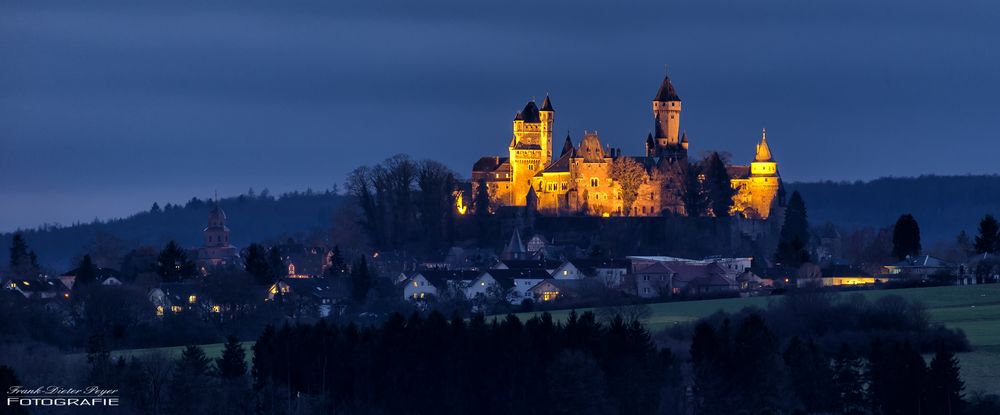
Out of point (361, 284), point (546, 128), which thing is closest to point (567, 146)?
point (546, 128)

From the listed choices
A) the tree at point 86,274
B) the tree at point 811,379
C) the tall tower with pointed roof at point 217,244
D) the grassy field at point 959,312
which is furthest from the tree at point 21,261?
the tree at point 811,379

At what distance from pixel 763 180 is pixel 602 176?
11.0 m

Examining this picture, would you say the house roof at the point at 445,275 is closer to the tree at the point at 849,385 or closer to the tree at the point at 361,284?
the tree at the point at 361,284

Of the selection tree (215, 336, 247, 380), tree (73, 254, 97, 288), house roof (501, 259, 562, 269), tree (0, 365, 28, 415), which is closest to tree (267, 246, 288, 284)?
tree (73, 254, 97, 288)

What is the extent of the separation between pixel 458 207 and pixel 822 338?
254ft

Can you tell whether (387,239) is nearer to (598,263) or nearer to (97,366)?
(598,263)

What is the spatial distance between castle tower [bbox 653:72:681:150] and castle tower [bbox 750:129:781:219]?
7.41 meters

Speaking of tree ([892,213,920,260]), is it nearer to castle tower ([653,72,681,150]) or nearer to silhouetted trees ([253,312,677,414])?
castle tower ([653,72,681,150])

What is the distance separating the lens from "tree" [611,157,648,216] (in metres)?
151

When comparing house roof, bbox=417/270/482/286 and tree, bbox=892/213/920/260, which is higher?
tree, bbox=892/213/920/260

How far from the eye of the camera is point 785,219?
148 meters

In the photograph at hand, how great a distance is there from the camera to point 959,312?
84.6 metres

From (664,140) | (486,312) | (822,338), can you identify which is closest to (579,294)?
(486,312)

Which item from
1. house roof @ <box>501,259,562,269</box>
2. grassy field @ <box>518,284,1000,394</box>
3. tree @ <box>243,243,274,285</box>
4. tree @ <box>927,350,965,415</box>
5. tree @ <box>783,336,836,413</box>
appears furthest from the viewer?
house roof @ <box>501,259,562,269</box>
